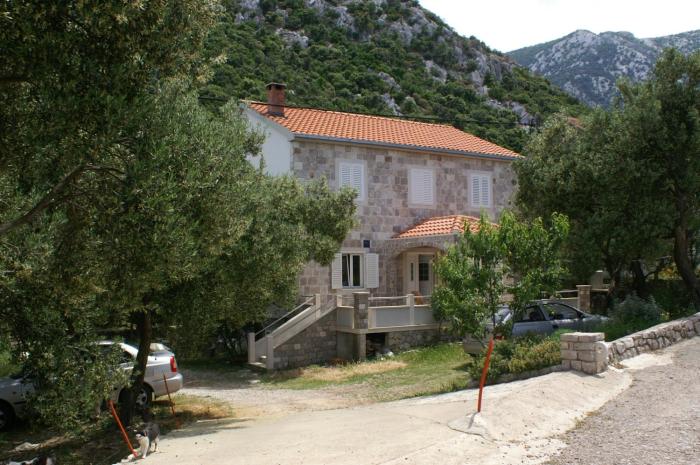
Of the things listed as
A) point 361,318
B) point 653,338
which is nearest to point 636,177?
point 653,338

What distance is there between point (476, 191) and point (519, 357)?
1409cm

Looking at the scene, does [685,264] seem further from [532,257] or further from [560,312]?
[532,257]

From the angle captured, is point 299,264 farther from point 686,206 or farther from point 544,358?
point 686,206

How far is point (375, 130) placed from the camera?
2512 cm

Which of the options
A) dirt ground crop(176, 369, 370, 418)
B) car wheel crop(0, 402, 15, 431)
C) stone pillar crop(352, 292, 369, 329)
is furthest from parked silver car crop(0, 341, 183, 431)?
stone pillar crop(352, 292, 369, 329)

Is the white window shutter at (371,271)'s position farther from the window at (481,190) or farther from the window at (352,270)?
the window at (481,190)

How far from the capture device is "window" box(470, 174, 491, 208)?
85.0ft

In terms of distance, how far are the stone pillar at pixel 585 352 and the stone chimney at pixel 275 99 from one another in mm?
15290

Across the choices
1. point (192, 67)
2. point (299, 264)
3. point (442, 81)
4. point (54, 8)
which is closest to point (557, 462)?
point (192, 67)

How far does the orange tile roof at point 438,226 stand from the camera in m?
21.8

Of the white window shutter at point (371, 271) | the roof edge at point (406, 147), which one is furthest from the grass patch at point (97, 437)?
the roof edge at point (406, 147)

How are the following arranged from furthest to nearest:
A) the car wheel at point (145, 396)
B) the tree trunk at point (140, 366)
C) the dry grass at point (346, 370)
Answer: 1. the dry grass at point (346, 370)
2. the car wheel at point (145, 396)
3. the tree trunk at point (140, 366)

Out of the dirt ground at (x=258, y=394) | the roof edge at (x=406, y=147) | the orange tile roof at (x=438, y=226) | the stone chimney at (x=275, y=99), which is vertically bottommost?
the dirt ground at (x=258, y=394)

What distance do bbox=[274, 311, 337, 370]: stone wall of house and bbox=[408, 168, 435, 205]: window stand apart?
251 inches
